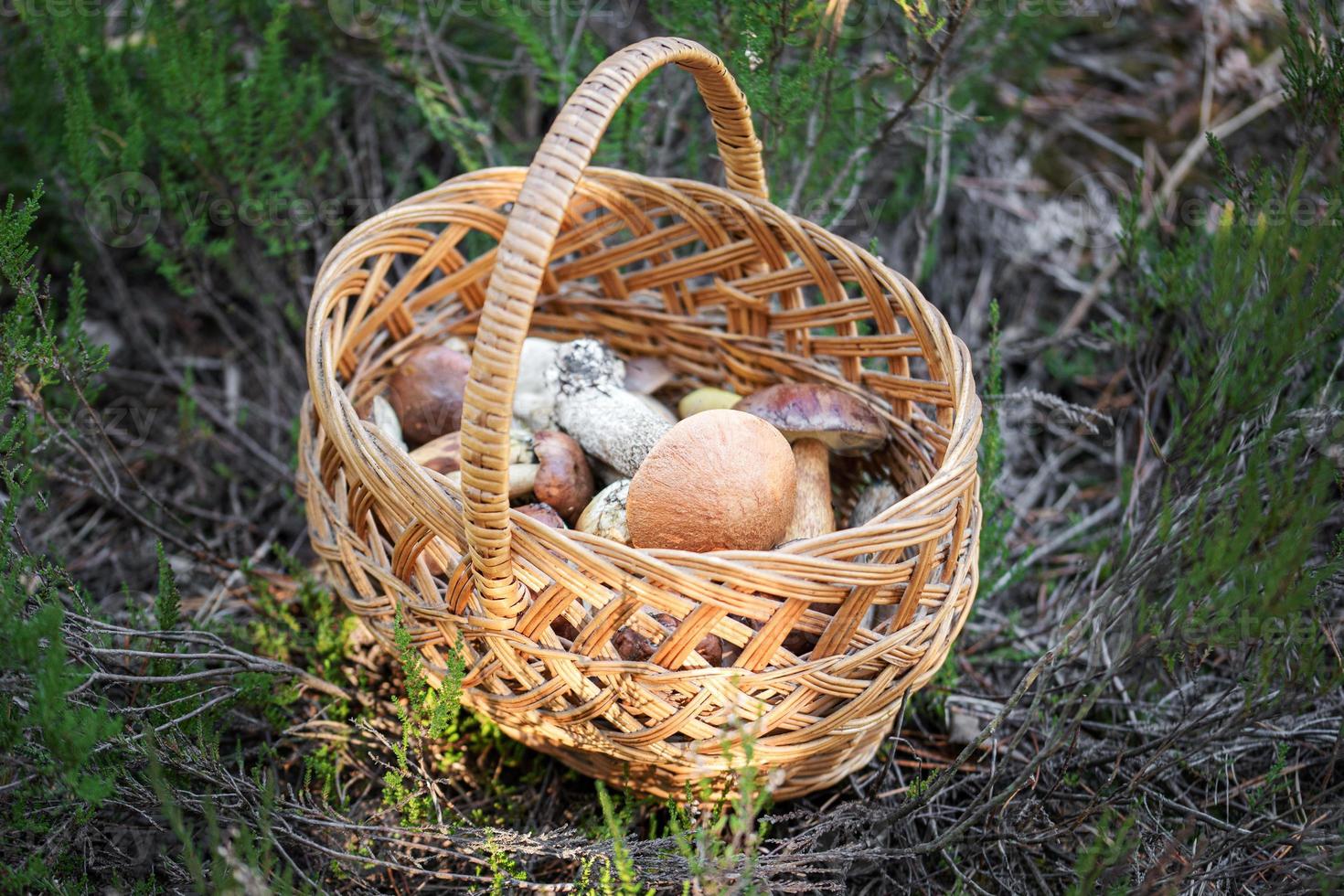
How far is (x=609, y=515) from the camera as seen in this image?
5.29ft

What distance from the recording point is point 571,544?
1216mm

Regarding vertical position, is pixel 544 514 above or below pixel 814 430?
below

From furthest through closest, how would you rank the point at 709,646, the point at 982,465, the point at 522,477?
1. the point at 982,465
2. the point at 522,477
3. the point at 709,646

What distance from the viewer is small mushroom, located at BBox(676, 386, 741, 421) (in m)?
1.87

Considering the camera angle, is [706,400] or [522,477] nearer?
[522,477]

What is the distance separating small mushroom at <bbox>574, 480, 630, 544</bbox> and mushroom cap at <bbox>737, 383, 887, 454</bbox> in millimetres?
291

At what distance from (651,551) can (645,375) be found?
2.77 feet

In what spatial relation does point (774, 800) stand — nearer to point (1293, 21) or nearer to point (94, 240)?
point (1293, 21)

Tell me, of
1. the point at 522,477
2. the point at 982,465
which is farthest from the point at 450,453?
the point at 982,465

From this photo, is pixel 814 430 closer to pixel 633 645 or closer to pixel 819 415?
pixel 819 415

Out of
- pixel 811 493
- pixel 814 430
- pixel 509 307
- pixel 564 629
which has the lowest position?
pixel 564 629

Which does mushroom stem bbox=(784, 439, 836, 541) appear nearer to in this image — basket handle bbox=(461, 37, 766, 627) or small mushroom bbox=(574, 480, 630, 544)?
small mushroom bbox=(574, 480, 630, 544)

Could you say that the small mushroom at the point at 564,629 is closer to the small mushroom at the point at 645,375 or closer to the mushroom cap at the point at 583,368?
the mushroom cap at the point at 583,368

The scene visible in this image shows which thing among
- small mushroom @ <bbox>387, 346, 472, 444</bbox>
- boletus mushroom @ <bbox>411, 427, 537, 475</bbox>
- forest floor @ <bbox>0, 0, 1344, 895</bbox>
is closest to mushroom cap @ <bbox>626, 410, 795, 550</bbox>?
boletus mushroom @ <bbox>411, 427, 537, 475</bbox>
